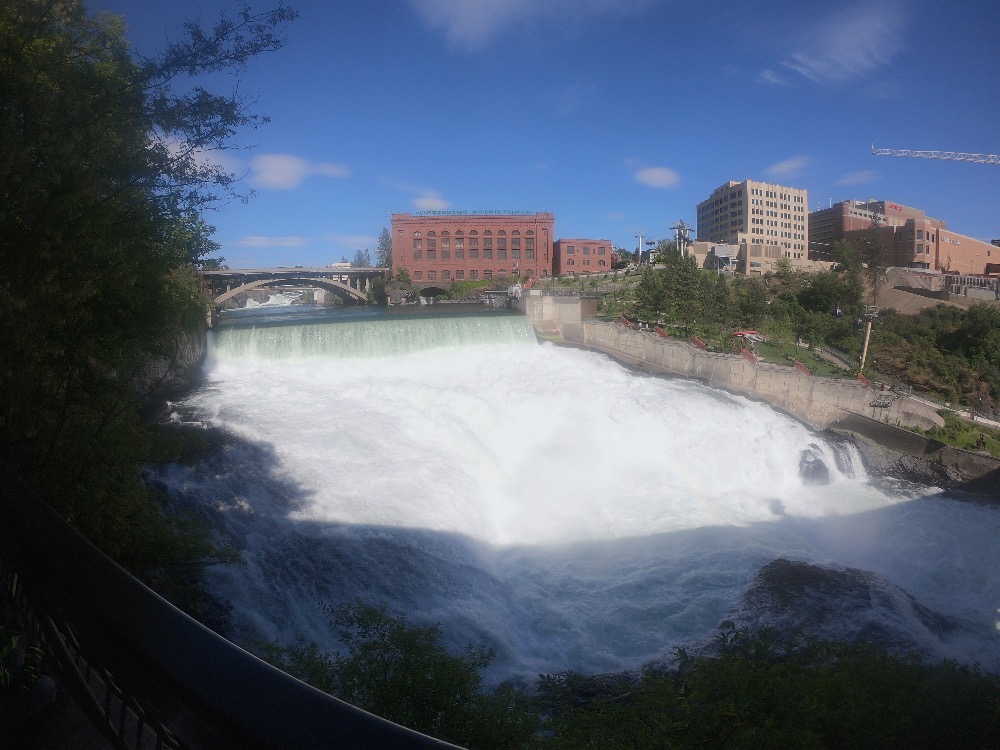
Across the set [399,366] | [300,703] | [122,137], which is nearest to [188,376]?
[399,366]

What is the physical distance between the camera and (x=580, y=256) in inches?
2234

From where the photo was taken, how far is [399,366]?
1856 cm

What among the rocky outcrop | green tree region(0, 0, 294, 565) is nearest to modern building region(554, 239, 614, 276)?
the rocky outcrop

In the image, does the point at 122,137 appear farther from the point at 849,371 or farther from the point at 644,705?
the point at 849,371

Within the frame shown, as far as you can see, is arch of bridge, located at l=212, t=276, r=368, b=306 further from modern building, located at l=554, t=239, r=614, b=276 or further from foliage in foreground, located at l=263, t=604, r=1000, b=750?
foliage in foreground, located at l=263, t=604, r=1000, b=750

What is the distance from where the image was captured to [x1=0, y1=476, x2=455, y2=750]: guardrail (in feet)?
3.25

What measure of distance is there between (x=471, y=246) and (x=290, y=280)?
1806cm

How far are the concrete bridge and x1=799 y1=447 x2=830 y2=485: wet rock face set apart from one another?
25.2 meters

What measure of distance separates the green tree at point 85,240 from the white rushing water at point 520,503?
2.77m

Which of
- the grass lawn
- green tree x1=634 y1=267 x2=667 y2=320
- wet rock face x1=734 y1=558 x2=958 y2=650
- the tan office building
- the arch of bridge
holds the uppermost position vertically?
the tan office building

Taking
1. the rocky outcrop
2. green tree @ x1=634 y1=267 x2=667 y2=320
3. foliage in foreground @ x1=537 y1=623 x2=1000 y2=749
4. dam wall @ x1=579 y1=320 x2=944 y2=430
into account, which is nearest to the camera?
foliage in foreground @ x1=537 y1=623 x2=1000 y2=749

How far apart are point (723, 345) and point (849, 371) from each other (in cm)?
444

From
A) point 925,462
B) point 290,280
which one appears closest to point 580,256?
point 290,280

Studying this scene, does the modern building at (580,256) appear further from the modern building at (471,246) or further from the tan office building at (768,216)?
the tan office building at (768,216)
